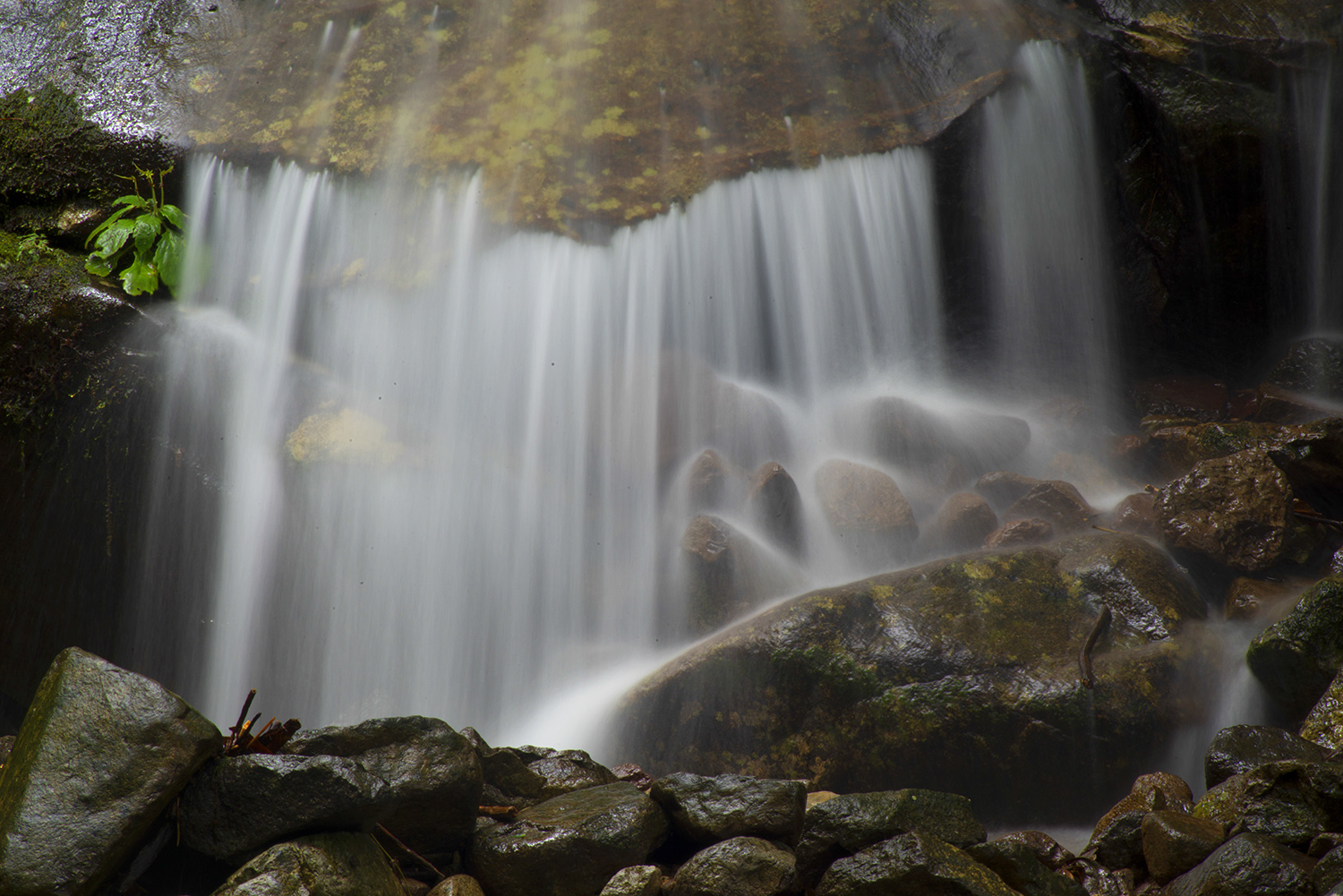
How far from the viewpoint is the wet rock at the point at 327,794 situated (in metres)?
2.40

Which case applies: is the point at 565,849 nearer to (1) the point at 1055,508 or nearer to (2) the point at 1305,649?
(2) the point at 1305,649

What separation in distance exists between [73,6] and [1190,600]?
41.0 ft

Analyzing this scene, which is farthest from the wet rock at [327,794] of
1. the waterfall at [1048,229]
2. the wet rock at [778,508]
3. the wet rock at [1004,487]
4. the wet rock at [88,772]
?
the waterfall at [1048,229]

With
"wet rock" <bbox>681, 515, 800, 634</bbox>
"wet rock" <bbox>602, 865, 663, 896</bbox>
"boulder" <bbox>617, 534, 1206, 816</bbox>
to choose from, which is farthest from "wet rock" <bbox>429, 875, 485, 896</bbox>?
"wet rock" <bbox>681, 515, 800, 634</bbox>

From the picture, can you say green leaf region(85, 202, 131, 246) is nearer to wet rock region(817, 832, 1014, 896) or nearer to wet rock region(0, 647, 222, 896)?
wet rock region(0, 647, 222, 896)

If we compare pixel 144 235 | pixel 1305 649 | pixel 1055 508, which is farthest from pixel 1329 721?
pixel 144 235

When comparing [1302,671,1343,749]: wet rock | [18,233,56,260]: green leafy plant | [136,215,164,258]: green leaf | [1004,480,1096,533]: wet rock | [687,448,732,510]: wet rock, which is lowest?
[1302,671,1343,749]: wet rock

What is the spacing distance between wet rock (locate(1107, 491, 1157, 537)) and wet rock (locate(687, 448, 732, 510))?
314 cm

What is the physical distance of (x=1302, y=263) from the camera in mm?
8297

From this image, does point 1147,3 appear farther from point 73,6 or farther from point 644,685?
point 73,6

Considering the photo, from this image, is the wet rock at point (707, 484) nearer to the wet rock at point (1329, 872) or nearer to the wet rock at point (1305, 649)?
the wet rock at point (1305, 649)

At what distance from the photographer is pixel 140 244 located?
717cm

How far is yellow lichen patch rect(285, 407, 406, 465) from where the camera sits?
6605 mm

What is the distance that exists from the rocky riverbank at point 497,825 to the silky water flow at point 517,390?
2225 millimetres
